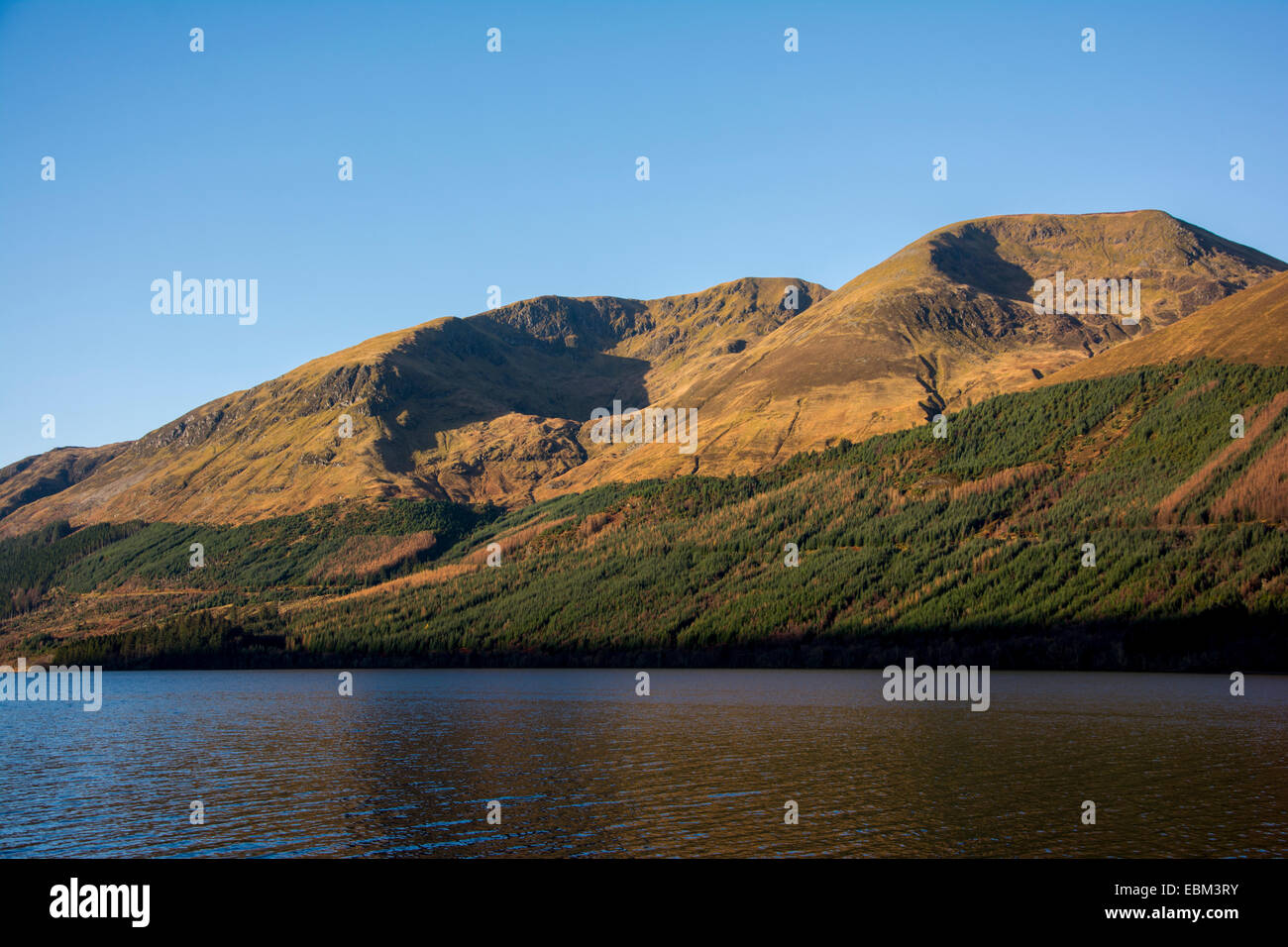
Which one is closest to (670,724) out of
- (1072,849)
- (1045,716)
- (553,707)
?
(553,707)

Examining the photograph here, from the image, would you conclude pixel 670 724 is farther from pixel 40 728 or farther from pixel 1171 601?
pixel 1171 601

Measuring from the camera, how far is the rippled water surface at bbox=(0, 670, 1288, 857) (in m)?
53.7

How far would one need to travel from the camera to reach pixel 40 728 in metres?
121

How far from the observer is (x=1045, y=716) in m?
111

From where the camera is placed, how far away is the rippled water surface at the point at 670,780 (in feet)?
176

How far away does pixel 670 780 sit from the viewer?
237 feet

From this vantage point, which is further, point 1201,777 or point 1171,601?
point 1171,601
